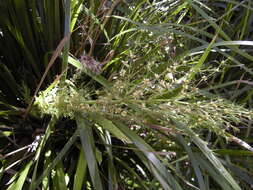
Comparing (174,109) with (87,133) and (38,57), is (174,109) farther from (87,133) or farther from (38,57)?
(38,57)

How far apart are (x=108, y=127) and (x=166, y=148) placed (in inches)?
10.2

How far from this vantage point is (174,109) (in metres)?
0.68

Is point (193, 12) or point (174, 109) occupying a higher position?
point (193, 12)

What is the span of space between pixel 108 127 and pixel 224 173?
0.85ft

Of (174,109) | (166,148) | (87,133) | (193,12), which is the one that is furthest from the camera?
(193,12)

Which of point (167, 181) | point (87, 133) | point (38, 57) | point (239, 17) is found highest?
point (239, 17)

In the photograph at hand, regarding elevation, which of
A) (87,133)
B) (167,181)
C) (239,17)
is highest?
(239,17)

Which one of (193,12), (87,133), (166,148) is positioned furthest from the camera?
(193,12)

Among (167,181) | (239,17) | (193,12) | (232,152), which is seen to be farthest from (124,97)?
(239,17)

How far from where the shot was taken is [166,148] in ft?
3.15

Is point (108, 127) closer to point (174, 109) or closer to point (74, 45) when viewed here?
point (174, 109)

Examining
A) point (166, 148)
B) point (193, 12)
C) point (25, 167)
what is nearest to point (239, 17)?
Result: point (193, 12)

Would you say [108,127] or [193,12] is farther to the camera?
[193,12]

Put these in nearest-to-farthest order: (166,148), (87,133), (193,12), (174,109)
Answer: (174,109) → (87,133) → (166,148) → (193,12)
